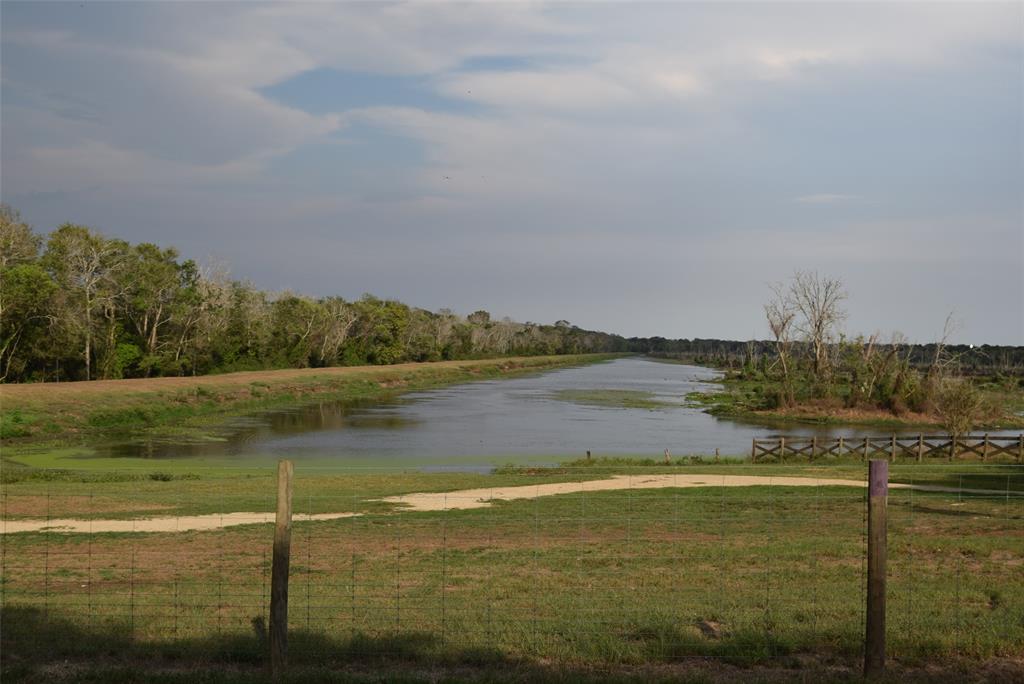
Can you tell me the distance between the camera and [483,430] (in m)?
50.9

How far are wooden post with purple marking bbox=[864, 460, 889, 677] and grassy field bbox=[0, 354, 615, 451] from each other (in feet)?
133

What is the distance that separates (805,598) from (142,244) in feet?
259

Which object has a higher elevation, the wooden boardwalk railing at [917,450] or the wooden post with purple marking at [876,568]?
the wooden post with purple marking at [876,568]

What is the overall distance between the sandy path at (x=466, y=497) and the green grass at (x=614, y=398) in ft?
151

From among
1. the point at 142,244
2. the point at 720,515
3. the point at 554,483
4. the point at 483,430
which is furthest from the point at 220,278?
the point at 720,515

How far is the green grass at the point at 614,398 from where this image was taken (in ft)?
245

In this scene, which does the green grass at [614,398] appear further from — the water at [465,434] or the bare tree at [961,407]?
the bare tree at [961,407]

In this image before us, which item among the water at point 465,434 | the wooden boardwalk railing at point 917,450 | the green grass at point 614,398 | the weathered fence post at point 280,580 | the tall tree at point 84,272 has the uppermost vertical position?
the tall tree at point 84,272

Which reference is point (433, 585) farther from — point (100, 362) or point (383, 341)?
point (383, 341)

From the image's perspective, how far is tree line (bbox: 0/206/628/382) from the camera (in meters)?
62.4

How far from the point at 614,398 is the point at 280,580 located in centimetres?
7764

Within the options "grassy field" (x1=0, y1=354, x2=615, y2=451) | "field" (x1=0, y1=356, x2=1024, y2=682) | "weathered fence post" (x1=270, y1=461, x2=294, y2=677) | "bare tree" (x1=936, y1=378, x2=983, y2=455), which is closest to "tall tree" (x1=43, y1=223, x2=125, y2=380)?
"grassy field" (x1=0, y1=354, x2=615, y2=451)

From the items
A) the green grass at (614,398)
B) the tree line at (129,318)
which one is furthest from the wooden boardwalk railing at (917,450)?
the tree line at (129,318)

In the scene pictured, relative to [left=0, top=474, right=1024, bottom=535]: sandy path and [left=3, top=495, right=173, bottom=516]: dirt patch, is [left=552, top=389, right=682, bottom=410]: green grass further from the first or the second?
[left=3, top=495, right=173, bottom=516]: dirt patch
